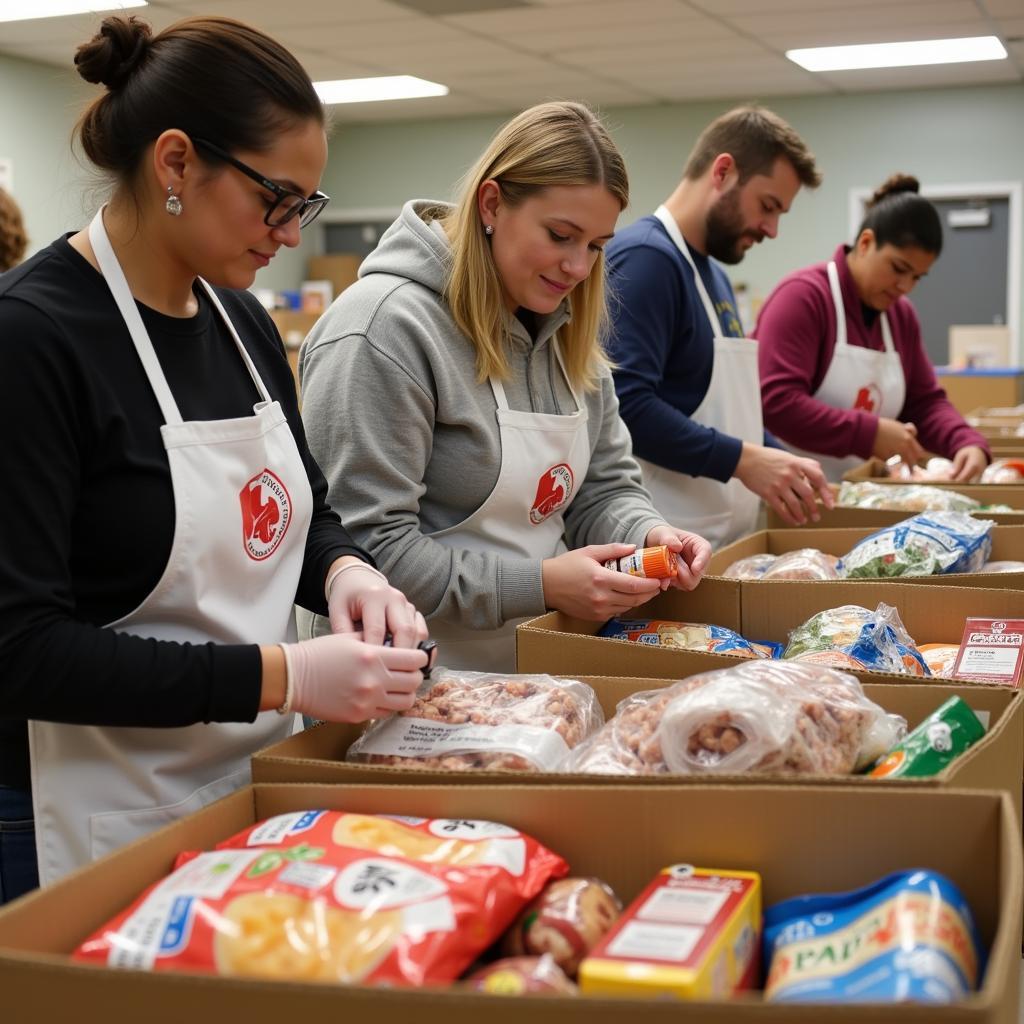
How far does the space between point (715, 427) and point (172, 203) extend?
1.59 metres

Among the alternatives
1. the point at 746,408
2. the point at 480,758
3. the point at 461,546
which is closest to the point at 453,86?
the point at 746,408

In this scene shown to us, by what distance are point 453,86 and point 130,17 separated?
752 cm

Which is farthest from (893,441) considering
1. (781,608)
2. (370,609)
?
(370,609)

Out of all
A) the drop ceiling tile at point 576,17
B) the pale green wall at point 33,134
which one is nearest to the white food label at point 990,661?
the drop ceiling tile at point 576,17

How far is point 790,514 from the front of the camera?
7.52ft

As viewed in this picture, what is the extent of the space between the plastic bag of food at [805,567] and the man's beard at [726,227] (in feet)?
2.46

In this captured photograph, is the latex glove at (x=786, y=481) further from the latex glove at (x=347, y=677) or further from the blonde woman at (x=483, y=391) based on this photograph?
the latex glove at (x=347, y=677)

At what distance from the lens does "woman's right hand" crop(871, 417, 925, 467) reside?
2.98 metres

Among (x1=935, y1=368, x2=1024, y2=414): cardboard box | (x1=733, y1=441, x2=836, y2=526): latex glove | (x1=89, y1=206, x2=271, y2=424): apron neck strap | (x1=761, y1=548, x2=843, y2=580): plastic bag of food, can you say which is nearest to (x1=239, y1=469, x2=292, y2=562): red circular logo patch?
(x1=89, y1=206, x2=271, y2=424): apron neck strap

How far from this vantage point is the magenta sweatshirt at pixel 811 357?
3.04 meters

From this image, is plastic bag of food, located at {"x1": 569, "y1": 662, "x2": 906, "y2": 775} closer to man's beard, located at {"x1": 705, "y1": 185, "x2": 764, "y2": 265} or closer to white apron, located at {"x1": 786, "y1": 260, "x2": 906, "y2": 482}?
man's beard, located at {"x1": 705, "y1": 185, "x2": 764, "y2": 265}

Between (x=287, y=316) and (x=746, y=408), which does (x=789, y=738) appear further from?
(x=287, y=316)

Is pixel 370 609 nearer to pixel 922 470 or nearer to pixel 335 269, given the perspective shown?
pixel 922 470

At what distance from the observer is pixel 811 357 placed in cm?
316
